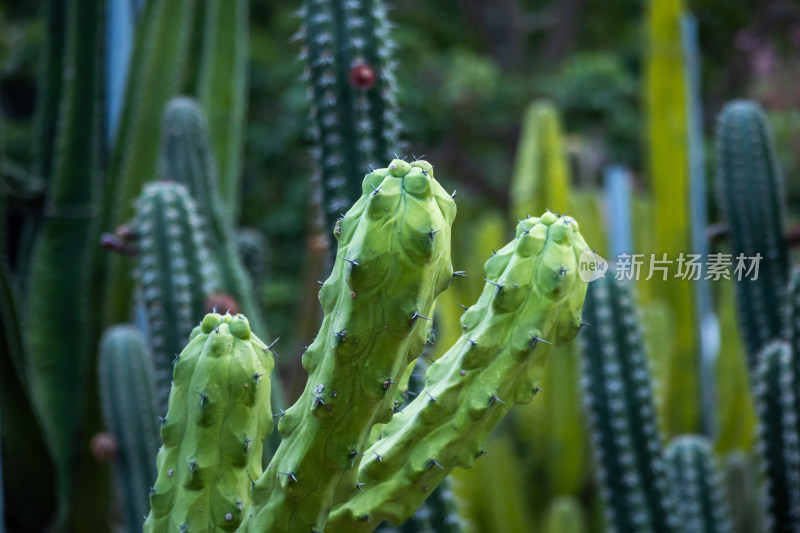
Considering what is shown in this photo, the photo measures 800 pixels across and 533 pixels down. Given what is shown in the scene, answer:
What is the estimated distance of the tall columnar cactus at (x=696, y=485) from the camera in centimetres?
216

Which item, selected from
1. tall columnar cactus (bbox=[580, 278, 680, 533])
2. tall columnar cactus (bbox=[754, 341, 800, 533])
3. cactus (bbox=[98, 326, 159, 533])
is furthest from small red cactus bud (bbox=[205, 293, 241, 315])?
tall columnar cactus (bbox=[754, 341, 800, 533])

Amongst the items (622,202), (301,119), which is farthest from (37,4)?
(622,202)

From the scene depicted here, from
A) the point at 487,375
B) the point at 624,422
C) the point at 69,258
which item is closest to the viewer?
the point at 487,375

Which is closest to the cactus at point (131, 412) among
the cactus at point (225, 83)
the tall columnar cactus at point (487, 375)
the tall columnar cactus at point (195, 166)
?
the tall columnar cactus at point (195, 166)

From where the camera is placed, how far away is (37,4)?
686 centimetres

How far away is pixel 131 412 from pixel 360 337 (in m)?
1.31

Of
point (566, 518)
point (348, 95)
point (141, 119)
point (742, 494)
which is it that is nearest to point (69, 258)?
point (141, 119)

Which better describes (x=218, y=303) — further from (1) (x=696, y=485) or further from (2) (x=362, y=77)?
(1) (x=696, y=485)

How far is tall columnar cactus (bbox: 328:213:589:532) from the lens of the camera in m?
0.93

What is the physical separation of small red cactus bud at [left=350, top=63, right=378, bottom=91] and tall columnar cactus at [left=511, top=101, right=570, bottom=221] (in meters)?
1.82

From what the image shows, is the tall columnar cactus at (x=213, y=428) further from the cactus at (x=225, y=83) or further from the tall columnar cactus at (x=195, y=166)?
the cactus at (x=225, y=83)

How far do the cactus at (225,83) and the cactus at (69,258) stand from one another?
305 millimetres

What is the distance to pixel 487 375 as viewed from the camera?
3.11 ft

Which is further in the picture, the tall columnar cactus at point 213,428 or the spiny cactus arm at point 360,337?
the tall columnar cactus at point 213,428
